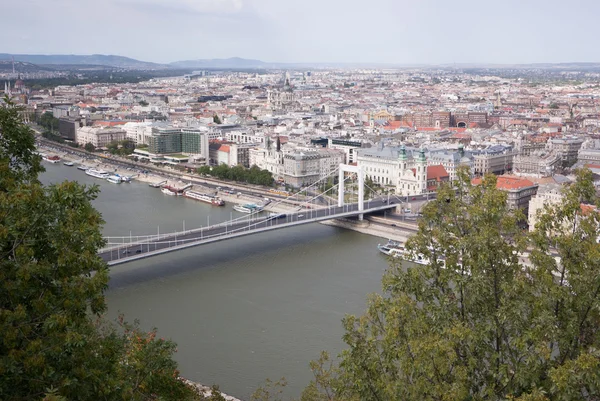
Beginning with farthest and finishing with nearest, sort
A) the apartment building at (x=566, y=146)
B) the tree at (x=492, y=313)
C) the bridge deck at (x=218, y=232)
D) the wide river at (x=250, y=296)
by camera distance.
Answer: the apartment building at (x=566, y=146)
the bridge deck at (x=218, y=232)
the wide river at (x=250, y=296)
the tree at (x=492, y=313)

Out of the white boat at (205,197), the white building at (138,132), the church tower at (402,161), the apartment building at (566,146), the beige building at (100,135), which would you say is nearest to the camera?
the white boat at (205,197)

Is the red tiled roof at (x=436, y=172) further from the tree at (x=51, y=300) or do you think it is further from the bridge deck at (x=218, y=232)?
the tree at (x=51, y=300)

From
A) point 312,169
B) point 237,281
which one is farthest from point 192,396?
point 312,169

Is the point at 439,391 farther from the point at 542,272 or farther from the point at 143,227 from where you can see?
the point at 143,227

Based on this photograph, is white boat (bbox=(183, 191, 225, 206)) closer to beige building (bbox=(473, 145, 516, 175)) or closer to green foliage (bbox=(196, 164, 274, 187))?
green foliage (bbox=(196, 164, 274, 187))

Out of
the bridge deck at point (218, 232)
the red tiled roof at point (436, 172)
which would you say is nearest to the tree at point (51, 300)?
the bridge deck at point (218, 232)

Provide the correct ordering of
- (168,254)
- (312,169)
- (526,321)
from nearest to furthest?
1. (526,321)
2. (168,254)
3. (312,169)

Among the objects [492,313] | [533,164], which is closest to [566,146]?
[533,164]
